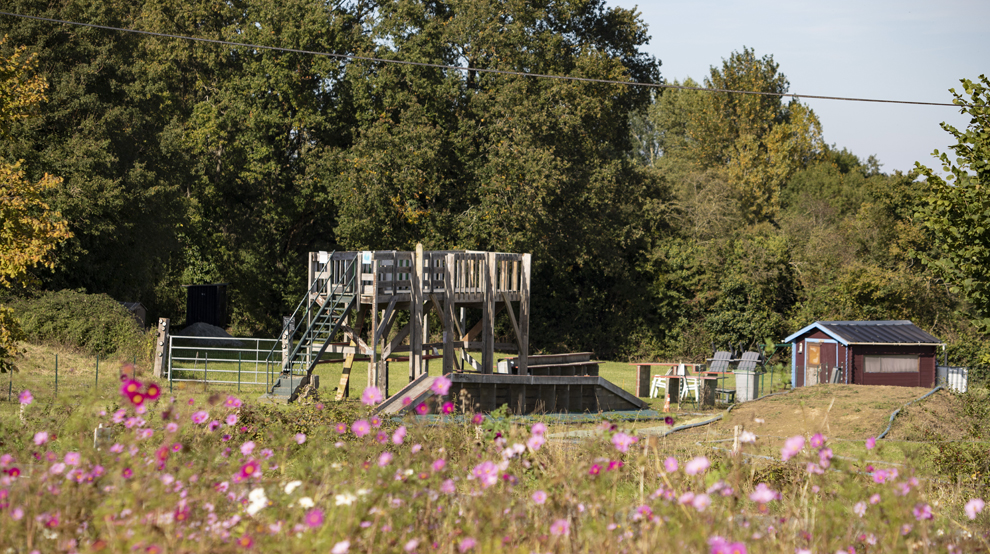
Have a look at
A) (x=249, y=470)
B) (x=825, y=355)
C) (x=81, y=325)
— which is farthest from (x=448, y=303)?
(x=249, y=470)

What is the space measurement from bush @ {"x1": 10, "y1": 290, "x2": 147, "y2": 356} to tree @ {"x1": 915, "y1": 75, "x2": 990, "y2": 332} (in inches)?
694

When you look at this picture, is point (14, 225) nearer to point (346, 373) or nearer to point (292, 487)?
point (346, 373)

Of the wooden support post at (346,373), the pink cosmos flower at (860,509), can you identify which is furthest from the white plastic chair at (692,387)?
the pink cosmos flower at (860,509)

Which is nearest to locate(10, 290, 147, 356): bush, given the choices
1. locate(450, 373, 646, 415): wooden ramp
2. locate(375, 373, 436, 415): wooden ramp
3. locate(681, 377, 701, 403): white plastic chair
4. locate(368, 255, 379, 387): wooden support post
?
locate(368, 255, 379, 387): wooden support post

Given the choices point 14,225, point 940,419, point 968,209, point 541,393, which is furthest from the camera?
point 541,393

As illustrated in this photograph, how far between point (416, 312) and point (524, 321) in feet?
12.6

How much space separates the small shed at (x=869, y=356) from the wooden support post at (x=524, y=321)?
9.64m

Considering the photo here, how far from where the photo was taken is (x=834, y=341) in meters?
25.6

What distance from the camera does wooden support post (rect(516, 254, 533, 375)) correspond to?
2095 centimetres

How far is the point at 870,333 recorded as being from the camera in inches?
1021

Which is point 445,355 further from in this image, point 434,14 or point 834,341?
point 434,14

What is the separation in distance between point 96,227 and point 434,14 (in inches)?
610

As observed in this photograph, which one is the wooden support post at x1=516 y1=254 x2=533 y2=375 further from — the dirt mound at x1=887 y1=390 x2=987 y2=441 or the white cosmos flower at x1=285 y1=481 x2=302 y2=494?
the white cosmos flower at x1=285 y1=481 x2=302 y2=494

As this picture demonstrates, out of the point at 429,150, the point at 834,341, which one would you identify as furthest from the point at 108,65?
the point at 834,341
